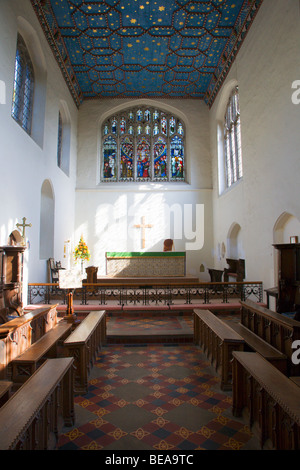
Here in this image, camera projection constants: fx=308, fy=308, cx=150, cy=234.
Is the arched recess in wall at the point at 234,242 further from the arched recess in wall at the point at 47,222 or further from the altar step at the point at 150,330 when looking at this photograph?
the arched recess in wall at the point at 47,222

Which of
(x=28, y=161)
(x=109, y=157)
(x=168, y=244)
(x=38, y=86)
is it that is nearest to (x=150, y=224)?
(x=168, y=244)

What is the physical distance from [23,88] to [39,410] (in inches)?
381

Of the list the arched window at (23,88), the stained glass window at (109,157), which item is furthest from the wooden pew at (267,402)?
the stained glass window at (109,157)

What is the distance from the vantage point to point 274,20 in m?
8.05

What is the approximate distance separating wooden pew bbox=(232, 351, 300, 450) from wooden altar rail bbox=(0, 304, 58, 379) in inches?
110

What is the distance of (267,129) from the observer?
8594mm

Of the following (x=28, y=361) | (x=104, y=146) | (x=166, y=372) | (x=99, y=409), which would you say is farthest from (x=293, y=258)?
(x=104, y=146)

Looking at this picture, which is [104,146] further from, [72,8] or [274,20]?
[274,20]

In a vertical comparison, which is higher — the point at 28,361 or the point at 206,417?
the point at 28,361

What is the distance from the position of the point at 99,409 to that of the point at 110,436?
0.59 meters

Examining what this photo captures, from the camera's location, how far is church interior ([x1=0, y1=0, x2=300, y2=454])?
3.08m

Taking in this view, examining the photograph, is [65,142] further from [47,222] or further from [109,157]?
[47,222]

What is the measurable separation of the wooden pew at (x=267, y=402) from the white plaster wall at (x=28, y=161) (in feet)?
20.2

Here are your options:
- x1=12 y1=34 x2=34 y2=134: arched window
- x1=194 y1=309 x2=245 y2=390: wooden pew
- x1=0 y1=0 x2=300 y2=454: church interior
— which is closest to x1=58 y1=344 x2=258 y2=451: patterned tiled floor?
x1=0 y1=0 x2=300 y2=454: church interior
